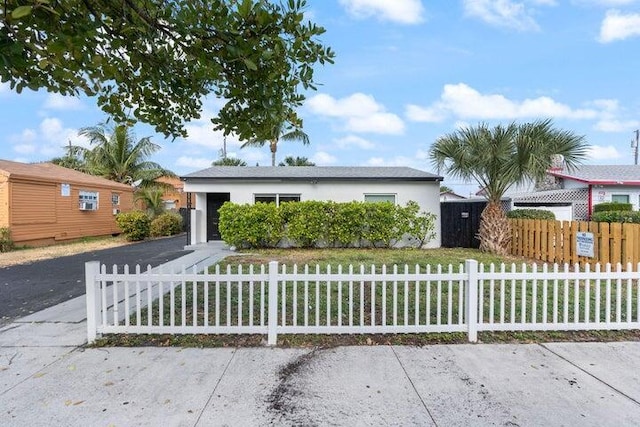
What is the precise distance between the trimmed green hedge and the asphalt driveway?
7.04 ft

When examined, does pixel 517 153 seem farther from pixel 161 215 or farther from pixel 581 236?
pixel 161 215

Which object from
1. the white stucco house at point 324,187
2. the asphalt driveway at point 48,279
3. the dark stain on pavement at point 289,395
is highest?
the white stucco house at point 324,187

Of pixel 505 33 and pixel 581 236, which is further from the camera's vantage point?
pixel 505 33

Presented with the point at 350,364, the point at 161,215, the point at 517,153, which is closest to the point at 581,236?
the point at 517,153

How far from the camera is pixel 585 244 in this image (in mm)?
8289

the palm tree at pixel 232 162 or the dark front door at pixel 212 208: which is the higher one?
the palm tree at pixel 232 162

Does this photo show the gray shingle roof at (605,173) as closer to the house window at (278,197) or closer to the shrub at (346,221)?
the shrub at (346,221)

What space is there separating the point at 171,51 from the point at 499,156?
8996mm

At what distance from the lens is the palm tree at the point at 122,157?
2097cm

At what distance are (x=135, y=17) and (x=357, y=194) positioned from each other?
10.2 m

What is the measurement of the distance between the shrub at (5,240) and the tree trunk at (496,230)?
16044mm

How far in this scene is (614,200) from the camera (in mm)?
16891

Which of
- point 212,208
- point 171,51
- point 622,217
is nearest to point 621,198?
point 622,217

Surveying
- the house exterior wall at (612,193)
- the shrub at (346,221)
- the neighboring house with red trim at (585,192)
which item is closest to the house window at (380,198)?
the shrub at (346,221)
